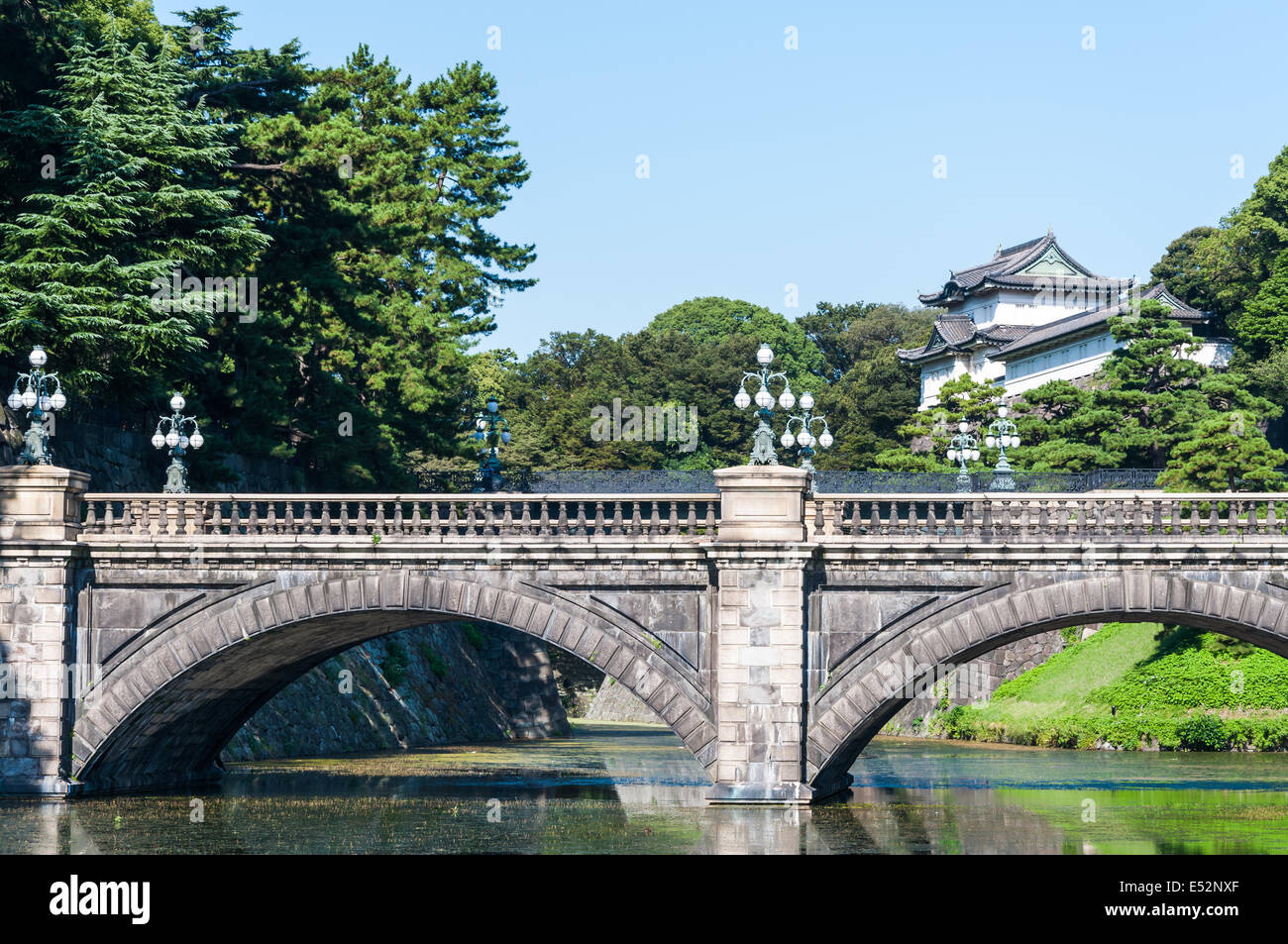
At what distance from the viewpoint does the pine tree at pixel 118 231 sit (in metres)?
41.2

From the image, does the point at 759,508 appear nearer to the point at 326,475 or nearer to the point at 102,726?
the point at 102,726

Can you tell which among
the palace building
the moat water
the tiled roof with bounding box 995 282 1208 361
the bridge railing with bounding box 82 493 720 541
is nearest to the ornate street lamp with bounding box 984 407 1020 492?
the moat water

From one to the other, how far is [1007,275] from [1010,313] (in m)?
2.46

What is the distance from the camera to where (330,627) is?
116 ft

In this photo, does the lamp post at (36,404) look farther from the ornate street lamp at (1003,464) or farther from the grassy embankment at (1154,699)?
the grassy embankment at (1154,699)

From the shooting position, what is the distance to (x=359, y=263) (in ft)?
200

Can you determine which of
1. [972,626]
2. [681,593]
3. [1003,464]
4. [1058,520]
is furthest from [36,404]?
[1003,464]

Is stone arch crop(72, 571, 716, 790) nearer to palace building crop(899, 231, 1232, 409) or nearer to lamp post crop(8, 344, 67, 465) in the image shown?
lamp post crop(8, 344, 67, 465)

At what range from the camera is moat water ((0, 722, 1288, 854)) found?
2734cm

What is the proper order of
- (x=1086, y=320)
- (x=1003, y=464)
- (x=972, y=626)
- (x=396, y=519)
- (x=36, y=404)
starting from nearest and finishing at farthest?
(x=972, y=626), (x=396, y=519), (x=36, y=404), (x=1003, y=464), (x=1086, y=320)

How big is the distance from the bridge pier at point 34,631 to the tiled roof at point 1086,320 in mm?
51201

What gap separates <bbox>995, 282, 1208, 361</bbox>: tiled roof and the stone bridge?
4262 centimetres

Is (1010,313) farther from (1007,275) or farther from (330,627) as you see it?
(330,627)

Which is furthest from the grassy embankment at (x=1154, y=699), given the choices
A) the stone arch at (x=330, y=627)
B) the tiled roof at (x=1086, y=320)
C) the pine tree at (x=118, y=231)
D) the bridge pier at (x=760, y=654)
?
the pine tree at (x=118, y=231)
